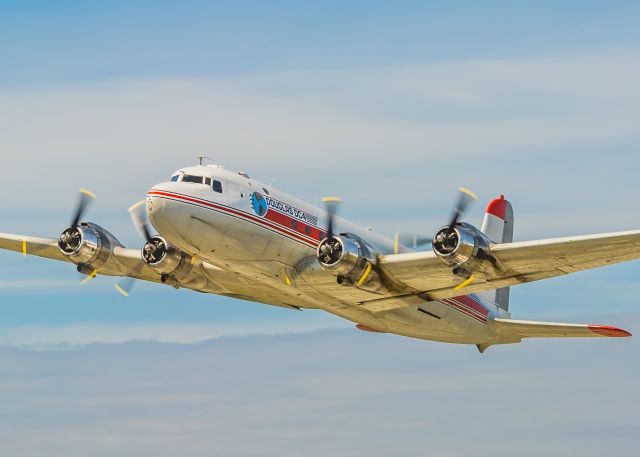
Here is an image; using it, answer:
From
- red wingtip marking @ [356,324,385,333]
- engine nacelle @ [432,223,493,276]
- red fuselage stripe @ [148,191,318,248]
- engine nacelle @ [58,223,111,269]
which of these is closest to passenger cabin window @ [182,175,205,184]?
red fuselage stripe @ [148,191,318,248]

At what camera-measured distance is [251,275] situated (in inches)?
1399

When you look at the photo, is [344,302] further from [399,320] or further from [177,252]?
[177,252]

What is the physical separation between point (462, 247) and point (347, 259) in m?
3.76

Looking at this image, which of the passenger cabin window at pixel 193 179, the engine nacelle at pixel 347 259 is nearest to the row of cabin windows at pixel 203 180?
the passenger cabin window at pixel 193 179

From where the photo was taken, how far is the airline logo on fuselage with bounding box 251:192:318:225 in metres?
34.9

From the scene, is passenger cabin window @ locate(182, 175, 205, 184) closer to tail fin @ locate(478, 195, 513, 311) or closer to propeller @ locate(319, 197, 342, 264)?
propeller @ locate(319, 197, 342, 264)

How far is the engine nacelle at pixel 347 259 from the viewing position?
115 feet

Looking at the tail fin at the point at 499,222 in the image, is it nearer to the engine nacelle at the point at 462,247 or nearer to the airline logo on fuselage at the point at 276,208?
the engine nacelle at the point at 462,247

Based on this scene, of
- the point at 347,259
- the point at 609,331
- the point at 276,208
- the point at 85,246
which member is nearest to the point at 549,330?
the point at 609,331

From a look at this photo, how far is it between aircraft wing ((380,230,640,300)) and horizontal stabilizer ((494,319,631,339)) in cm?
436

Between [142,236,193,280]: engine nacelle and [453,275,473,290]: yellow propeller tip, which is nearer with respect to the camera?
[453,275,473,290]: yellow propeller tip

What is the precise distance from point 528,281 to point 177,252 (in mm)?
12174

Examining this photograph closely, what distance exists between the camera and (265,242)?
34.8m

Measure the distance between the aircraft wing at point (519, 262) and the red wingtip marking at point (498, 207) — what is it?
451 inches
